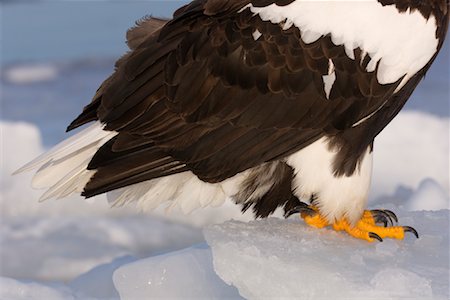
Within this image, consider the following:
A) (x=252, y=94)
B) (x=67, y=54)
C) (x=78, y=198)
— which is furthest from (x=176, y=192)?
(x=67, y=54)

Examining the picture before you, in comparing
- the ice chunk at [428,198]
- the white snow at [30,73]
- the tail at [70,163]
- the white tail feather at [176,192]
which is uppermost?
the tail at [70,163]

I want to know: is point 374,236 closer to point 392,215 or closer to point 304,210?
point 392,215

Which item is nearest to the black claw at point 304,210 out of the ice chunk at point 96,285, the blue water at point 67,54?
the ice chunk at point 96,285

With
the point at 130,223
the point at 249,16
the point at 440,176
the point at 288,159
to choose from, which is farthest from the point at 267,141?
the point at 440,176

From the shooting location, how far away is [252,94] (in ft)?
14.5

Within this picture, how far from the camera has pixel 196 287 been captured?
4770 millimetres

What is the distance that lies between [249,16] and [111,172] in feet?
2.68

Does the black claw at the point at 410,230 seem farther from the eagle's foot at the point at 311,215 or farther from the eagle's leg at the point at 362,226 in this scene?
the eagle's foot at the point at 311,215

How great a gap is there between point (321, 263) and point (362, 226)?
468 millimetres

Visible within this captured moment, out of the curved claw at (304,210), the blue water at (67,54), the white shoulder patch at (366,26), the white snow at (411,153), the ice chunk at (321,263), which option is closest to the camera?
the ice chunk at (321,263)

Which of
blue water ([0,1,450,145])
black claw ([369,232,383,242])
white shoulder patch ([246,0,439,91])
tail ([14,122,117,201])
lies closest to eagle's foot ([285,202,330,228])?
black claw ([369,232,383,242])

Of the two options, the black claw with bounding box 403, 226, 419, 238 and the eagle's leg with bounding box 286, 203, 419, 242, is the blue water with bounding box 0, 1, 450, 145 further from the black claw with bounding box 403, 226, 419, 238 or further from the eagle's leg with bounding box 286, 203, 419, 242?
the black claw with bounding box 403, 226, 419, 238

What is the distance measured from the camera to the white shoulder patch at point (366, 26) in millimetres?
4332

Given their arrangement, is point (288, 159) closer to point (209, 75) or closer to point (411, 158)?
point (209, 75)
